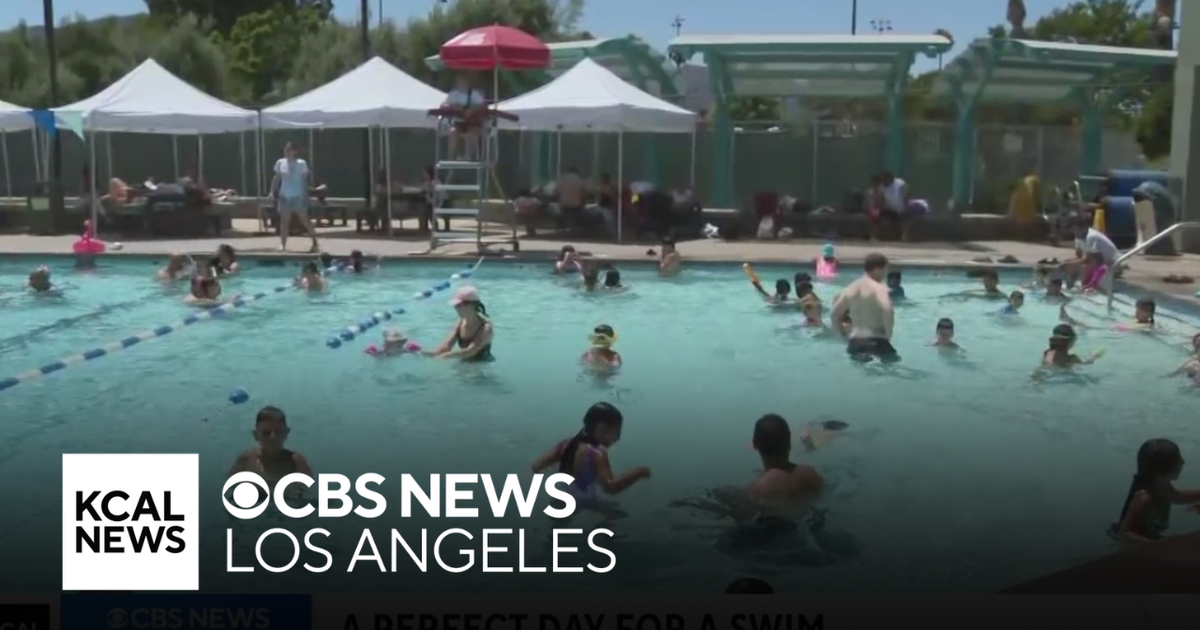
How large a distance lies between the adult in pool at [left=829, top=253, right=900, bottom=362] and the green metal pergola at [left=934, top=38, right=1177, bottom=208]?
8113 millimetres

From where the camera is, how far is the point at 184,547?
12.3ft

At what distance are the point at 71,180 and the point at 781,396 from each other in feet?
55.2

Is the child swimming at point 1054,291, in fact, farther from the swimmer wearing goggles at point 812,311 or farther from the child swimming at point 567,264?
the child swimming at point 567,264

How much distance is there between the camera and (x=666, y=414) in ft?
24.3

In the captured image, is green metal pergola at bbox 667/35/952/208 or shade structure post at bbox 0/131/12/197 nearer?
green metal pergola at bbox 667/35/952/208

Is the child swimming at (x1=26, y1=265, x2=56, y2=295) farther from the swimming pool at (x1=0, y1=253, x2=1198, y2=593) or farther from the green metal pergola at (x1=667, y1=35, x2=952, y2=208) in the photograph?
the green metal pergola at (x1=667, y1=35, x2=952, y2=208)

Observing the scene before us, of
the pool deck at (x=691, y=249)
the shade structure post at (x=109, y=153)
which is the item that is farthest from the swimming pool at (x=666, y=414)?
the shade structure post at (x=109, y=153)

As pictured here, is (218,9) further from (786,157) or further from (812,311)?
(812,311)

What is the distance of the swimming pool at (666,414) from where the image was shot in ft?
15.2

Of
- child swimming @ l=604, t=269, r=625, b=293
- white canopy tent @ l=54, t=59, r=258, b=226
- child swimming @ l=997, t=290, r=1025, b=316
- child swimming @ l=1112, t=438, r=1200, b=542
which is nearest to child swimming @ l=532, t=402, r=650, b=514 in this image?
child swimming @ l=1112, t=438, r=1200, b=542

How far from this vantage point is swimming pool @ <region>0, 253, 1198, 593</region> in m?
4.63

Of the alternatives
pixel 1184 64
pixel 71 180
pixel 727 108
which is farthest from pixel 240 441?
pixel 71 180

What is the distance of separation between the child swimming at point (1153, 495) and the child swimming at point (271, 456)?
3107 millimetres

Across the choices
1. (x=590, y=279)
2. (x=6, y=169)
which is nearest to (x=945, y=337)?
(x=590, y=279)
